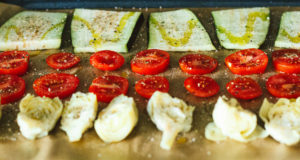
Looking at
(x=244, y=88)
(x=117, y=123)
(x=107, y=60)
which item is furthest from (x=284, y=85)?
(x=107, y=60)

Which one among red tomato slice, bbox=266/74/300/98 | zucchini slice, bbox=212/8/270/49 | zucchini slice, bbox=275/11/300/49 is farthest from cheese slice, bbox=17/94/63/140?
zucchini slice, bbox=275/11/300/49

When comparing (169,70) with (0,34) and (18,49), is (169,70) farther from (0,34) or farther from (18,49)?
(0,34)

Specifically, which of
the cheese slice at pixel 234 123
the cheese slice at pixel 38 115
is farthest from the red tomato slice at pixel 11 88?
the cheese slice at pixel 234 123

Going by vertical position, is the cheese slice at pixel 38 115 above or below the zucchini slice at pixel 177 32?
below

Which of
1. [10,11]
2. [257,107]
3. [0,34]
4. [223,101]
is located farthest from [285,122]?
[10,11]

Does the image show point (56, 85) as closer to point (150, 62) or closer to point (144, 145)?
point (150, 62)

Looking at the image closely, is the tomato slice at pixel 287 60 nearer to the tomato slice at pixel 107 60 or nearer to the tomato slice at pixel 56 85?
the tomato slice at pixel 107 60

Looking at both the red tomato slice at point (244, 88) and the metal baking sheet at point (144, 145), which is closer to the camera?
the metal baking sheet at point (144, 145)
